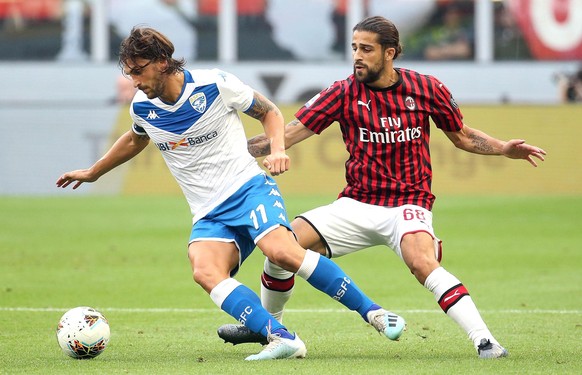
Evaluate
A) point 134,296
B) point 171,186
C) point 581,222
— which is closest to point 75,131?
point 171,186

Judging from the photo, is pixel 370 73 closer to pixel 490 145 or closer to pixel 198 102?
pixel 490 145

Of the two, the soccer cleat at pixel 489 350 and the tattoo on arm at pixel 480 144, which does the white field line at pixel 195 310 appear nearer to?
the tattoo on arm at pixel 480 144

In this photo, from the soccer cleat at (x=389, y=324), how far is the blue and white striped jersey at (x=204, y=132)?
1.20m

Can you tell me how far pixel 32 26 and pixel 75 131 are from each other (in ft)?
26.4

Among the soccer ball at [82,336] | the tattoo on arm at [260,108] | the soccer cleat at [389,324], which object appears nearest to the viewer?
the soccer cleat at [389,324]

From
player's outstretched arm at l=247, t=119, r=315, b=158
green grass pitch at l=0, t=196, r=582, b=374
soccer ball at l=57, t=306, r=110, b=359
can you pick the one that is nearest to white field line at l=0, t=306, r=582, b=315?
green grass pitch at l=0, t=196, r=582, b=374

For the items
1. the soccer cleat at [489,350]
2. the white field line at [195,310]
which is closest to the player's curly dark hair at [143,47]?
the soccer cleat at [489,350]

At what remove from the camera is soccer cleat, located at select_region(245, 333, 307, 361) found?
22.3 feet

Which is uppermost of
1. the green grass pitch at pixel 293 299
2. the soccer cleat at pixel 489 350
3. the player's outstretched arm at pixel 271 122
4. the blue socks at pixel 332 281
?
the player's outstretched arm at pixel 271 122

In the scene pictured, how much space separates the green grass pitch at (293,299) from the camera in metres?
6.88

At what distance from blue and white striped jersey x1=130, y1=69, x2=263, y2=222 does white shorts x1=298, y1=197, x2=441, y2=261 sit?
621 mm

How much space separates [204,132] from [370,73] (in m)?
1.14

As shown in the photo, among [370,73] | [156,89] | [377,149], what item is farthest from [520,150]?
[156,89]

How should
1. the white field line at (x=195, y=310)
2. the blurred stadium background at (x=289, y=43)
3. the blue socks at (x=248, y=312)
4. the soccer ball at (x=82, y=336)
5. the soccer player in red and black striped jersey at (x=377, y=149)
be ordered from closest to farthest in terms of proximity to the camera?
the blue socks at (x=248, y=312) < the soccer ball at (x=82, y=336) < the soccer player in red and black striped jersey at (x=377, y=149) < the white field line at (x=195, y=310) < the blurred stadium background at (x=289, y=43)
